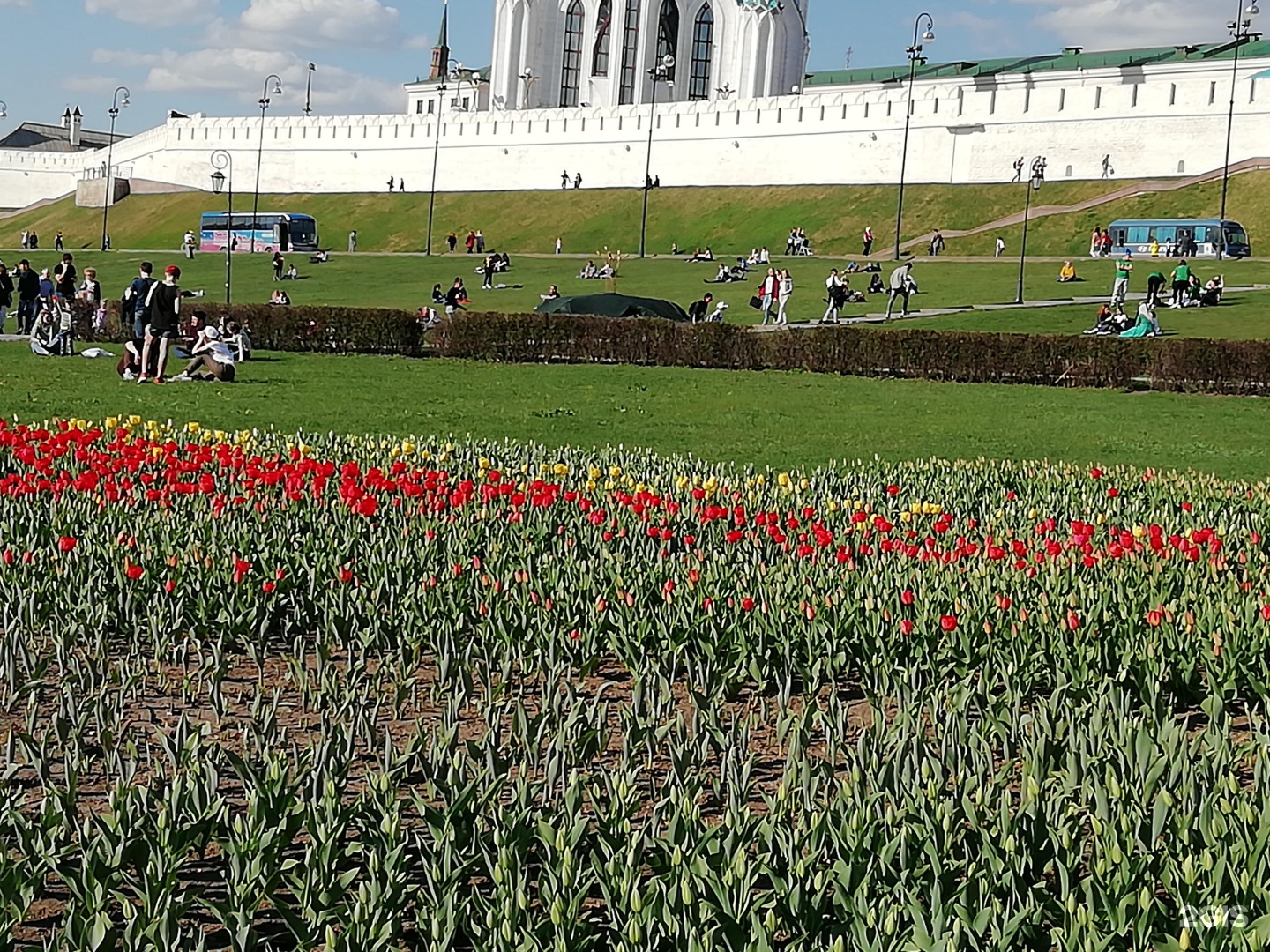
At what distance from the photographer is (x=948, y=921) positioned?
3.05m

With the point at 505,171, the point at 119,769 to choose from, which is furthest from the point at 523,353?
the point at 505,171

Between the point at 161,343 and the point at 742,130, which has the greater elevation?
the point at 742,130

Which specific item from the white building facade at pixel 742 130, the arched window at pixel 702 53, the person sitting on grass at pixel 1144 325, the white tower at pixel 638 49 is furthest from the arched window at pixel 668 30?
the person sitting on grass at pixel 1144 325

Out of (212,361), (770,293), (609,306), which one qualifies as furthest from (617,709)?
(770,293)

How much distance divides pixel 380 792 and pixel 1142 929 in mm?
1674

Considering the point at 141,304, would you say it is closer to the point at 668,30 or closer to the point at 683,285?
the point at 683,285

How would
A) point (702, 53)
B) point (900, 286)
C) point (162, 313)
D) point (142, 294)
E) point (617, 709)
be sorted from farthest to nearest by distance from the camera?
point (702, 53), point (900, 286), point (142, 294), point (162, 313), point (617, 709)

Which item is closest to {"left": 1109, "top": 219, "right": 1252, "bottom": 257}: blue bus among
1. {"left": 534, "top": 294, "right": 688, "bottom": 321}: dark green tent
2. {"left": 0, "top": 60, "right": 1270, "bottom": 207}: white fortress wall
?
{"left": 0, "top": 60, "right": 1270, "bottom": 207}: white fortress wall

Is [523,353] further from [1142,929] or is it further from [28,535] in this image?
Answer: [1142,929]

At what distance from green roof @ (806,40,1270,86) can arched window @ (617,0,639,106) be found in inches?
480

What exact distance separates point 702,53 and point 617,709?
81387 mm

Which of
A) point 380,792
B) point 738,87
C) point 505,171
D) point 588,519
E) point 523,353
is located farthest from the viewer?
point 738,87

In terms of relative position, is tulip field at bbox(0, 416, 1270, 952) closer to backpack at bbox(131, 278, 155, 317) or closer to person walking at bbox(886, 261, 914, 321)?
backpack at bbox(131, 278, 155, 317)

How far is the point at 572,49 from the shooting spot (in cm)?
8450
